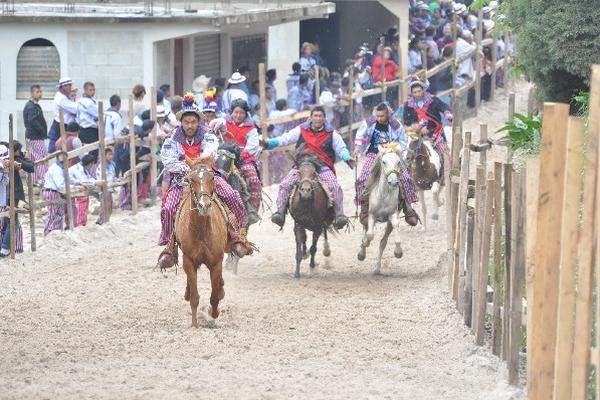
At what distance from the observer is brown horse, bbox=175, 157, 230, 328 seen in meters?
12.8

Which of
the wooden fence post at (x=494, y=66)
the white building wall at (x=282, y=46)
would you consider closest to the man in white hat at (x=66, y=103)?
the white building wall at (x=282, y=46)

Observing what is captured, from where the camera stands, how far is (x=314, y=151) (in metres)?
16.8

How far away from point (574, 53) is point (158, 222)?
7359mm

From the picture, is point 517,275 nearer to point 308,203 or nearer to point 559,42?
point 559,42

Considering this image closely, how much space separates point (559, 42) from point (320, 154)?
10.3 feet

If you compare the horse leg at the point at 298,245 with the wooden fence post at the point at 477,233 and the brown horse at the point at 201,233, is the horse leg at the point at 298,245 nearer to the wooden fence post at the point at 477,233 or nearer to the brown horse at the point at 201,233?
the brown horse at the point at 201,233

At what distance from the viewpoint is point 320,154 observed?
16859 mm

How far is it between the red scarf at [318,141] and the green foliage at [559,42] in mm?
2563

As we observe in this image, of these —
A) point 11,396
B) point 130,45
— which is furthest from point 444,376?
point 130,45

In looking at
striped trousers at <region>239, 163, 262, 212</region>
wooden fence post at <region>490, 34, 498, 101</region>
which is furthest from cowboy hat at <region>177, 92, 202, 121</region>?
wooden fence post at <region>490, 34, 498, 101</region>

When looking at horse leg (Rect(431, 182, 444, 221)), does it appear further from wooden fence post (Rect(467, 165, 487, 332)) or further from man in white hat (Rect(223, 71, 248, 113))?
wooden fence post (Rect(467, 165, 487, 332))

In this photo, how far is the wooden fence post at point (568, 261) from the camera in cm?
792

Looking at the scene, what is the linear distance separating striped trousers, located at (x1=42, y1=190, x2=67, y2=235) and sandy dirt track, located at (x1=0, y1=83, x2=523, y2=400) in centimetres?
23

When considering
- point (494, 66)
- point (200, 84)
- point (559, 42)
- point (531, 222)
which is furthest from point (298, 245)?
point (494, 66)
